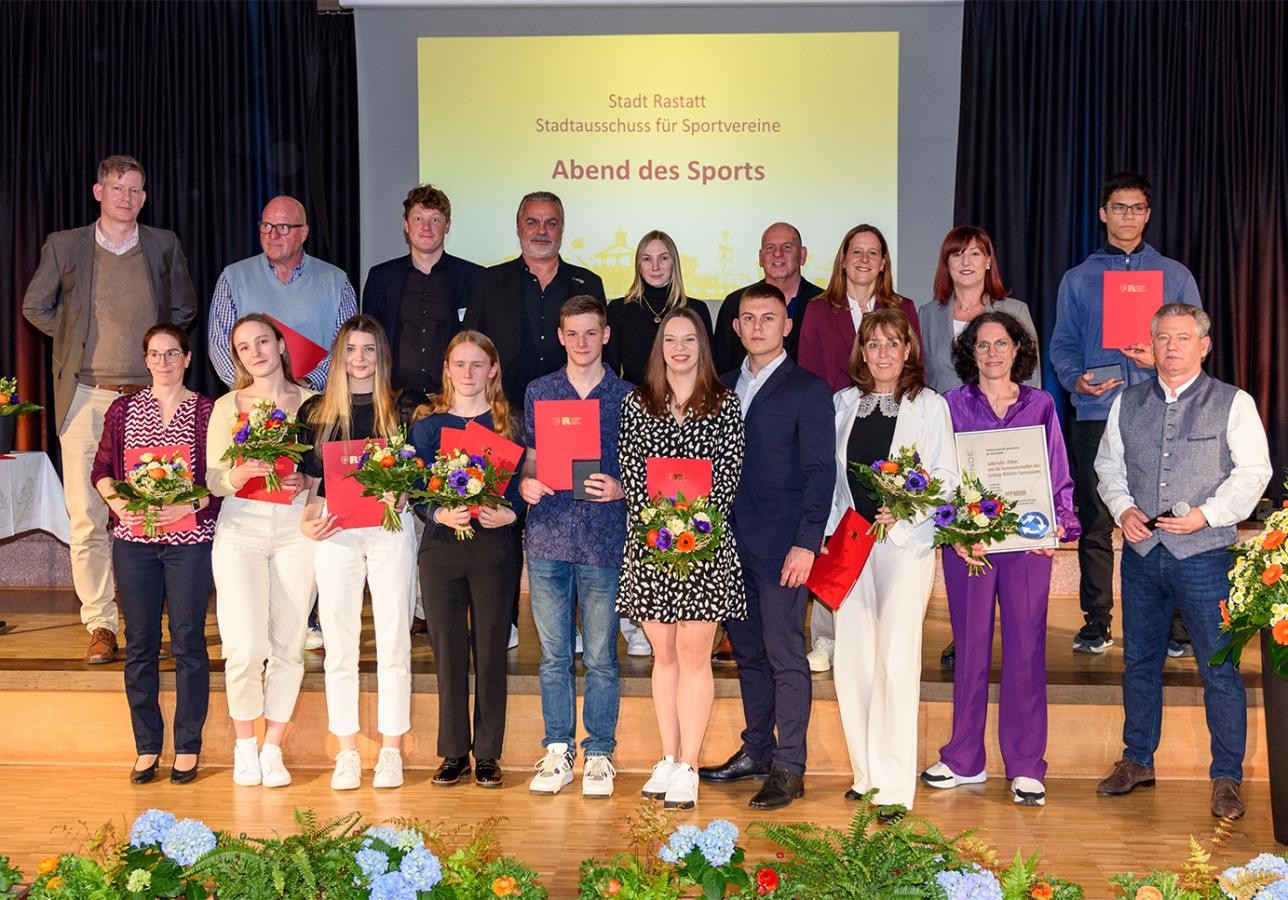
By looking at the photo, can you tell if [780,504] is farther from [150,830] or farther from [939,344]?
[150,830]

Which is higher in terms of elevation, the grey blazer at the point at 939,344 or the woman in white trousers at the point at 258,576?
the grey blazer at the point at 939,344

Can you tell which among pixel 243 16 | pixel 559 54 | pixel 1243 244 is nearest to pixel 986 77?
pixel 1243 244

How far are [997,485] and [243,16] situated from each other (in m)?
5.41

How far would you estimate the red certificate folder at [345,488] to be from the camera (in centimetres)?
441

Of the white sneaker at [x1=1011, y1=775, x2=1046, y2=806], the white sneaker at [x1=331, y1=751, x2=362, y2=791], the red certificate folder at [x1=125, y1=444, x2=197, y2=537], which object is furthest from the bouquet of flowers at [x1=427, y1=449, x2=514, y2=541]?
the white sneaker at [x1=1011, y1=775, x2=1046, y2=806]

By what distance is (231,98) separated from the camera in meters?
7.34

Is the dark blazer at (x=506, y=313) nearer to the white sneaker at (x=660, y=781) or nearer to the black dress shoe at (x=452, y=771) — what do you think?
the black dress shoe at (x=452, y=771)

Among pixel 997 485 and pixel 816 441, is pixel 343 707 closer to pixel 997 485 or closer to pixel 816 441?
pixel 816 441

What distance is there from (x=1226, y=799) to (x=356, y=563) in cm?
316

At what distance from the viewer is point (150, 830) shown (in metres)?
2.63

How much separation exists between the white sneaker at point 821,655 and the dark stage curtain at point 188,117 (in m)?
3.81

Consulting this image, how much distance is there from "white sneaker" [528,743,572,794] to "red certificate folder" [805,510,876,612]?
113 cm

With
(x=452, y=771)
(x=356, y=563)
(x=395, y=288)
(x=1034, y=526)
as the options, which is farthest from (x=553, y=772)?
(x=395, y=288)

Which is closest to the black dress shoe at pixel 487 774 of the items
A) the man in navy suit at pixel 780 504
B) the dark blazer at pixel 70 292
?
the man in navy suit at pixel 780 504
